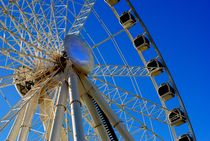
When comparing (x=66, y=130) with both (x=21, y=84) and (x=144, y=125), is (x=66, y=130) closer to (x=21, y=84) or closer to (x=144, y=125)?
(x=21, y=84)

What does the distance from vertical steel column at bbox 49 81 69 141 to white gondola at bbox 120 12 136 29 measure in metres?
7.18

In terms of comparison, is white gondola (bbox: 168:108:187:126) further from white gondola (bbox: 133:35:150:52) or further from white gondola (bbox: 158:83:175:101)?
white gondola (bbox: 133:35:150:52)

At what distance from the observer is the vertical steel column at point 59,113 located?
37.7 ft

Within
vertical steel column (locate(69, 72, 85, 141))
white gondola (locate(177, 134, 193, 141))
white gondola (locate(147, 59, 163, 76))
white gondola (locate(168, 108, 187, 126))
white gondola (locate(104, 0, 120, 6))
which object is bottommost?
white gondola (locate(177, 134, 193, 141))

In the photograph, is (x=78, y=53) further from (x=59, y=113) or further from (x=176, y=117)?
(x=176, y=117)

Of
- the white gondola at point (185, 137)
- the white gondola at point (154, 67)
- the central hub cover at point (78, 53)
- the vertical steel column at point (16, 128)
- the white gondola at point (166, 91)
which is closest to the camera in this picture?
the vertical steel column at point (16, 128)

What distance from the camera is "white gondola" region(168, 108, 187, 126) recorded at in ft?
62.3

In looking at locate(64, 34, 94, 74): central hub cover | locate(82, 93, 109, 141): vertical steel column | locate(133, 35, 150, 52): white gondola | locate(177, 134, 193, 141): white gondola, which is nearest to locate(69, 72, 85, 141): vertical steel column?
locate(64, 34, 94, 74): central hub cover

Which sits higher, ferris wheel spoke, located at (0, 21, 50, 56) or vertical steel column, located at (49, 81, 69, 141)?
ferris wheel spoke, located at (0, 21, 50, 56)

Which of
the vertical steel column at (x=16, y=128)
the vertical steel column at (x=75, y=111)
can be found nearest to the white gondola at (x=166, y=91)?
the vertical steel column at (x=75, y=111)

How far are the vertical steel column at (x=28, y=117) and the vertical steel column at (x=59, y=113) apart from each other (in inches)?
52.3

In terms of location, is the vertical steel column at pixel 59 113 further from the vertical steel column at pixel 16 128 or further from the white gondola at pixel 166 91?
the white gondola at pixel 166 91

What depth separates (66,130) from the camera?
1547cm

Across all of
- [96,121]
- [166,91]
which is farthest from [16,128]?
[166,91]
